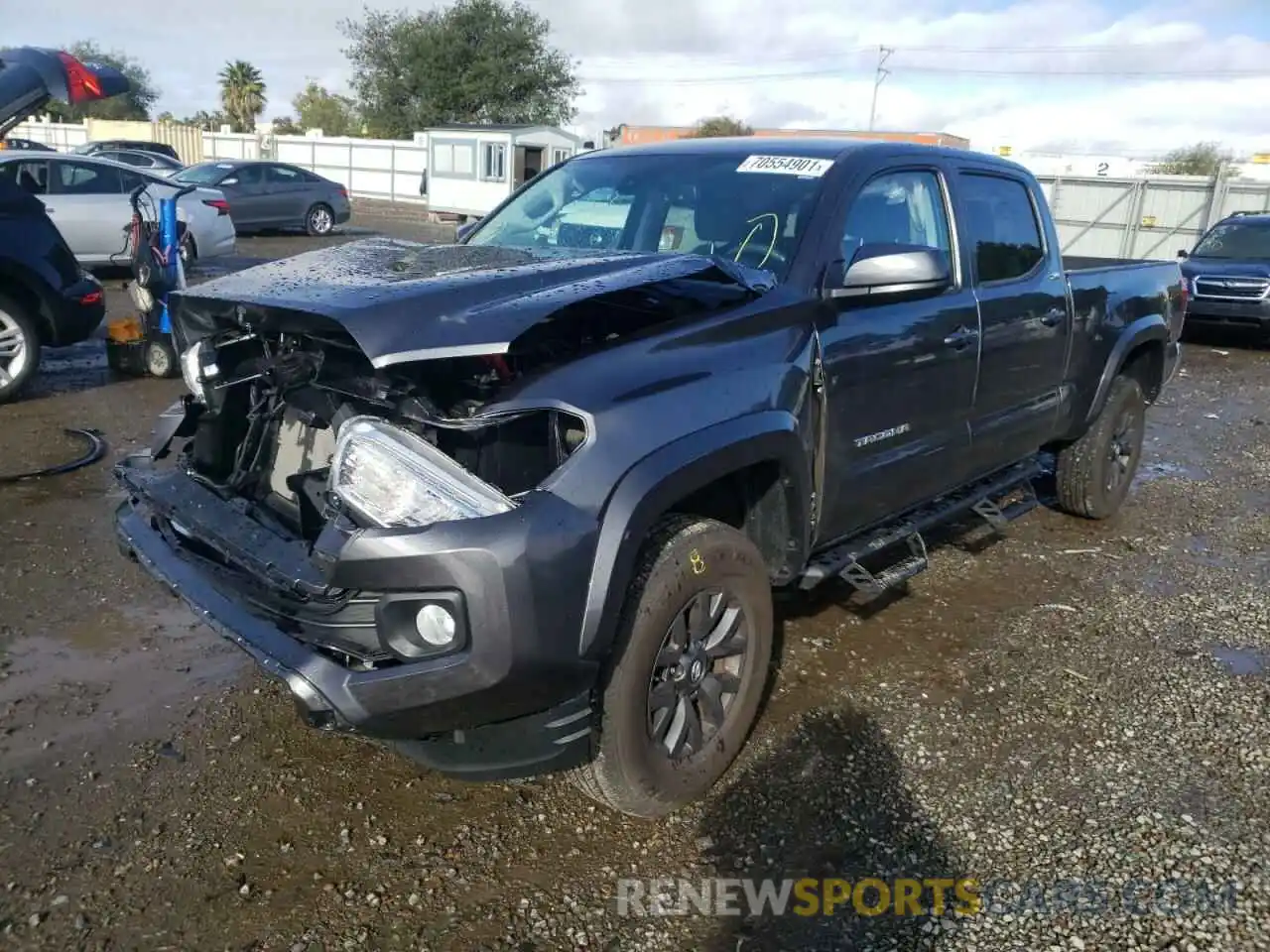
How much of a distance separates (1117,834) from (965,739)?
1.97 feet

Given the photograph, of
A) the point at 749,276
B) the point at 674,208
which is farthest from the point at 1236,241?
the point at 749,276

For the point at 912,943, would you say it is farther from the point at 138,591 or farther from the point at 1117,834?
the point at 138,591

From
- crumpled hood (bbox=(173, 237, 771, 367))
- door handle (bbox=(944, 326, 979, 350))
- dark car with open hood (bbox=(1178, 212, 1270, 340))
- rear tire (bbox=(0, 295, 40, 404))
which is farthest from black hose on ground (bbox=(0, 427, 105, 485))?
dark car with open hood (bbox=(1178, 212, 1270, 340))

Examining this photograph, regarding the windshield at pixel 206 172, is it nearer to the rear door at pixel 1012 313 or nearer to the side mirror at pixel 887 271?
the rear door at pixel 1012 313

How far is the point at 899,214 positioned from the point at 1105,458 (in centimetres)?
254

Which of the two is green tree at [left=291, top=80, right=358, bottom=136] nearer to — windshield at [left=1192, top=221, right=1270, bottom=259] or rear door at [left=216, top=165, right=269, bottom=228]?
rear door at [left=216, top=165, right=269, bottom=228]

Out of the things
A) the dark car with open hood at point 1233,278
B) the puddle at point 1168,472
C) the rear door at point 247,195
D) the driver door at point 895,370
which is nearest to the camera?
the driver door at point 895,370

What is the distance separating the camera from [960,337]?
391 cm

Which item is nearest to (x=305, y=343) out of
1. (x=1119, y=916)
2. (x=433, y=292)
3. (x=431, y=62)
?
(x=433, y=292)

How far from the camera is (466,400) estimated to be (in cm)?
262

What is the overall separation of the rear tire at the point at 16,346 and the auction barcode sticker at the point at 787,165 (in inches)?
227

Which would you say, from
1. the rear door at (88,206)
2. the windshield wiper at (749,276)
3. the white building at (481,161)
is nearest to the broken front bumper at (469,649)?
the windshield wiper at (749,276)

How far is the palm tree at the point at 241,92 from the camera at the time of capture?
62.2 m

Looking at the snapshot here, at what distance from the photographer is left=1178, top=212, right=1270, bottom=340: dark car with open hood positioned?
505 inches
